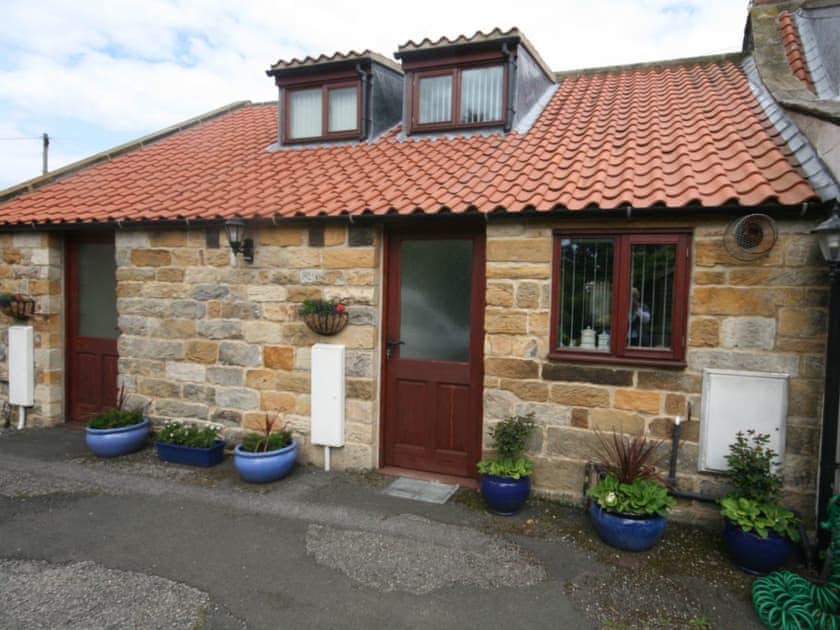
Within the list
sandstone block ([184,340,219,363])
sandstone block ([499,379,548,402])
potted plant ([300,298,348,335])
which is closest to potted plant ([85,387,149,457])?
sandstone block ([184,340,219,363])

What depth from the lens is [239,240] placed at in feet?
19.0

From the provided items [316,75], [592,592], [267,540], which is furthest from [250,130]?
[592,592]

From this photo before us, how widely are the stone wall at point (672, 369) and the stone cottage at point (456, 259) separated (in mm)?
17

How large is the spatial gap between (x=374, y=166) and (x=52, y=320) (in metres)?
4.82

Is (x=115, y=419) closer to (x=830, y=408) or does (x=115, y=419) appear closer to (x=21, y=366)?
(x=21, y=366)

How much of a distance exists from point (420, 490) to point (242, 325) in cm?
270

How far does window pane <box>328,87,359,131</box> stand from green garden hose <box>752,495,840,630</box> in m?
6.81

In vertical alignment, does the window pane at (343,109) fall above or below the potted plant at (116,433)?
above

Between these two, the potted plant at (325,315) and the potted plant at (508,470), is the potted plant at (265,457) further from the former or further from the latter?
the potted plant at (508,470)

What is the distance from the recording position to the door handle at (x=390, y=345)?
229 inches

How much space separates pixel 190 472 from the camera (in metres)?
5.86

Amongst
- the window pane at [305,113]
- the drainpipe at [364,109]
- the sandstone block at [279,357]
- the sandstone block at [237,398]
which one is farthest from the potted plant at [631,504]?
the window pane at [305,113]

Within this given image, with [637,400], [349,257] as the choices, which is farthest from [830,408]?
[349,257]

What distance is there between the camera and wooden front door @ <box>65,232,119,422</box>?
7.36 meters
